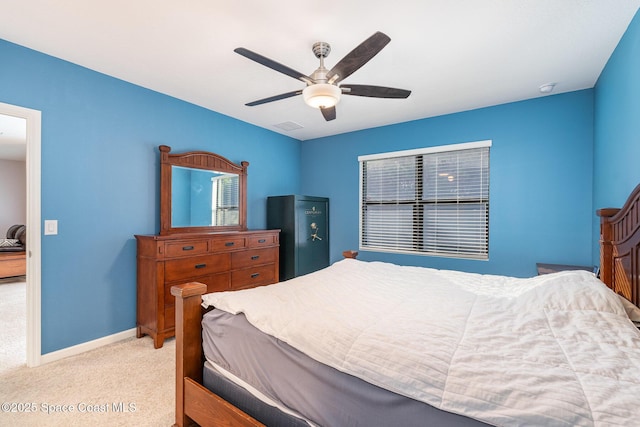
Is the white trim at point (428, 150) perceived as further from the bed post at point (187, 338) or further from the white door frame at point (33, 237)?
the white door frame at point (33, 237)

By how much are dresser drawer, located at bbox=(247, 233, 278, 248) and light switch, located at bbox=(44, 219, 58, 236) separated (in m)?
1.77

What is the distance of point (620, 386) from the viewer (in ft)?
2.59

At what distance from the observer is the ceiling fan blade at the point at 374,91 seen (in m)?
2.14

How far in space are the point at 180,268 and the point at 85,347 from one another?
41.1 inches

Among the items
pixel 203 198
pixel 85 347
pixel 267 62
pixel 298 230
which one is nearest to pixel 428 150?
pixel 298 230

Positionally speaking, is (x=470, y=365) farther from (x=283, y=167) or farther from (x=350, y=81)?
(x=283, y=167)

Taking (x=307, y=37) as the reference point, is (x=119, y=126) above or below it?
below

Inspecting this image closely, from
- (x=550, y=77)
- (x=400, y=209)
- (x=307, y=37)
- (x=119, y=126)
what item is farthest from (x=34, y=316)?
(x=550, y=77)

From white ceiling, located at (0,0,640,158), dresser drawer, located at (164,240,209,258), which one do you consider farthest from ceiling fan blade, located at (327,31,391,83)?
dresser drawer, located at (164,240,209,258)

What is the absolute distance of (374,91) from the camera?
221cm

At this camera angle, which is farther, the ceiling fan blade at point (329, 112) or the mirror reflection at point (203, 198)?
the mirror reflection at point (203, 198)

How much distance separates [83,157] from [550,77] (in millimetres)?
4439

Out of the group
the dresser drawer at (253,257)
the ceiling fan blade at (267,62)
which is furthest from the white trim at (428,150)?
the ceiling fan blade at (267,62)

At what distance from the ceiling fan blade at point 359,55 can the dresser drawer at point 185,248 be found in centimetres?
206
